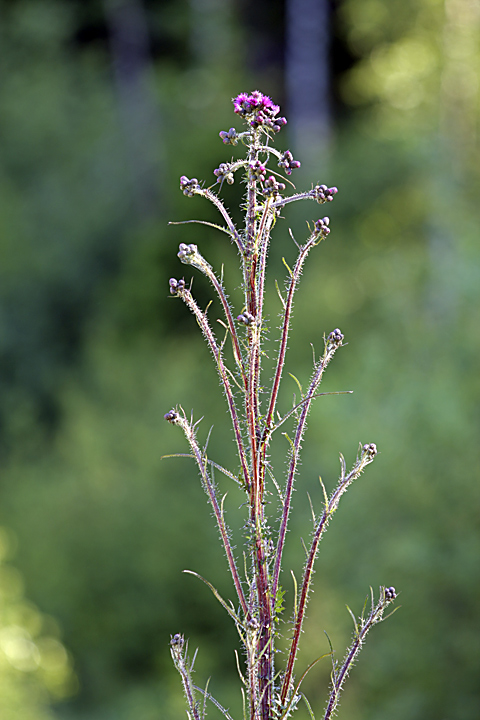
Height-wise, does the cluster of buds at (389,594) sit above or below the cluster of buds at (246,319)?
below

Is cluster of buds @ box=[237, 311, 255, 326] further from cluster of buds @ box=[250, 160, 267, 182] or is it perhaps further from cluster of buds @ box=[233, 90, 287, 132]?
cluster of buds @ box=[233, 90, 287, 132]

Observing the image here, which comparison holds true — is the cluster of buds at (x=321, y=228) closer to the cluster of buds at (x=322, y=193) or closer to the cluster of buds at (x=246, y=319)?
the cluster of buds at (x=322, y=193)

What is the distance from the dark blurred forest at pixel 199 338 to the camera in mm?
8766

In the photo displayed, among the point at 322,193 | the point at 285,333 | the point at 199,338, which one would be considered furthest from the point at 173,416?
the point at 199,338

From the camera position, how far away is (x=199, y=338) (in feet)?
52.2

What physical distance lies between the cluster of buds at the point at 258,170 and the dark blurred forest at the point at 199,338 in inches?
276

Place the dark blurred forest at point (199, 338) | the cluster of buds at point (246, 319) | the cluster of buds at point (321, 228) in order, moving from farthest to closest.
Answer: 1. the dark blurred forest at point (199, 338)
2. the cluster of buds at point (321, 228)
3. the cluster of buds at point (246, 319)

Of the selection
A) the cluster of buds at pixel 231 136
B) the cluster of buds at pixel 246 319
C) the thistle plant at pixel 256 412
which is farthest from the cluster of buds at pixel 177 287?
the cluster of buds at pixel 231 136

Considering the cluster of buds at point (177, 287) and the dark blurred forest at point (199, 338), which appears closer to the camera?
the cluster of buds at point (177, 287)

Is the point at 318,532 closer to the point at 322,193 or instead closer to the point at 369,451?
the point at 369,451

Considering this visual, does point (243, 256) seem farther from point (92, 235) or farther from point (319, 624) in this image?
point (92, 235)

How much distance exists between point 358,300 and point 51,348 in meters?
9.20

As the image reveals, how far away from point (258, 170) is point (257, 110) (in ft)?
0.43

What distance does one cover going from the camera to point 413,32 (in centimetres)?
1316
